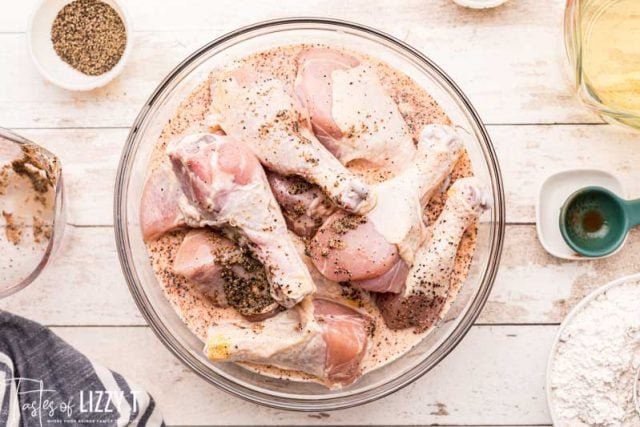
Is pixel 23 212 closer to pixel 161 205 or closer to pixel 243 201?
pixel 161 205

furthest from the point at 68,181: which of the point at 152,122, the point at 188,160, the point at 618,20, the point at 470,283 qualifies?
the point at 618,20

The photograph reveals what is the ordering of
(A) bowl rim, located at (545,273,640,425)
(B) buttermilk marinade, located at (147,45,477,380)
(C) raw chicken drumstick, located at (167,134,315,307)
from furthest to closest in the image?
(A) bowl rim, located at (545,273,640,425), (B) buttermilk marinade, located at (147,45,477,380), (C) raw chicken drumstick, located at (167,134,315,307)

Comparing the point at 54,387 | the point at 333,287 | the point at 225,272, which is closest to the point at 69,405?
the point at 54,387

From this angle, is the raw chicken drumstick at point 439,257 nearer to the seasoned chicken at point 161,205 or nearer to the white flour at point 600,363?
the white flour at point 600,363

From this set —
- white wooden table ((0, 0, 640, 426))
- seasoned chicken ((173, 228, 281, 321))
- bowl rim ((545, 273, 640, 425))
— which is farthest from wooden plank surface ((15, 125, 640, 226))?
seasoned chicken ((173, 228, 281, 321))

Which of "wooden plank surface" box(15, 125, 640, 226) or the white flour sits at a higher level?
"wooden plank surface" box(15, 125, 640, 226)

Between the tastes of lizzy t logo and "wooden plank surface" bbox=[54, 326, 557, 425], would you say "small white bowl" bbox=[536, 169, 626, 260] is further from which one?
the tastes of lizzy t logo
